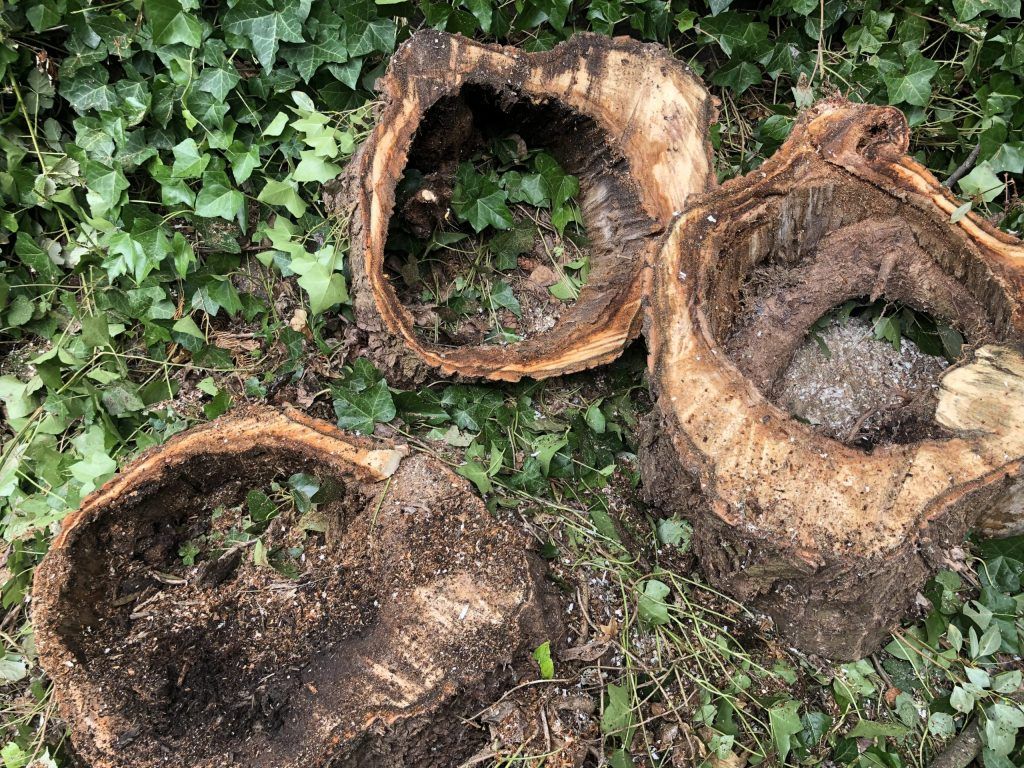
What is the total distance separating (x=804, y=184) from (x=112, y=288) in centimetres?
203

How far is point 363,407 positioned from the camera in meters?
1.86

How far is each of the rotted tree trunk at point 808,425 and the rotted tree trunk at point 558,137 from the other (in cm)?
24

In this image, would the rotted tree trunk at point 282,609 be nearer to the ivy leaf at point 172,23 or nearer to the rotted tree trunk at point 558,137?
the rotted tree trunk at point 558,137

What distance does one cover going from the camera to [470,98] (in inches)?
78.1

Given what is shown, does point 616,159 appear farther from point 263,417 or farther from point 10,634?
point 10,634

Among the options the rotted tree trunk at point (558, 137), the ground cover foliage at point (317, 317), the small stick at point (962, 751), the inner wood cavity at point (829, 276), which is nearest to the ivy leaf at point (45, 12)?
the ground cover foliage at point (317, 317)

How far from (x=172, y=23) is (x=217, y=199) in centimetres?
49

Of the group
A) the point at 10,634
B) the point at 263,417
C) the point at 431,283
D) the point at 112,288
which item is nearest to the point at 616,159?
the point at 431,283

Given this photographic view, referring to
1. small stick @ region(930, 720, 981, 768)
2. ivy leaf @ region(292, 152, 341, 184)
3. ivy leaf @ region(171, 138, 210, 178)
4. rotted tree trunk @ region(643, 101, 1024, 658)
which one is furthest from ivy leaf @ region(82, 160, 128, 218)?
small stick @ region(930, 720, 981, 768)

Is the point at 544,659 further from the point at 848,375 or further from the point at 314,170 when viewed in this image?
the point at 314,170

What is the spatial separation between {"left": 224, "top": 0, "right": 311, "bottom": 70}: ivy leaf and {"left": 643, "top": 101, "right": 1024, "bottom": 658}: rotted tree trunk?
1235mm

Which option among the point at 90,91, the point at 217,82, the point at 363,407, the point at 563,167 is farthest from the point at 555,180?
the point at 90,91

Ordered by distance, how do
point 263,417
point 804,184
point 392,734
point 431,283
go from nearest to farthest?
point 392,734, point 263,417, point 804,184, point 431,283

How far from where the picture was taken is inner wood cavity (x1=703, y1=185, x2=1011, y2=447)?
1842 mm
